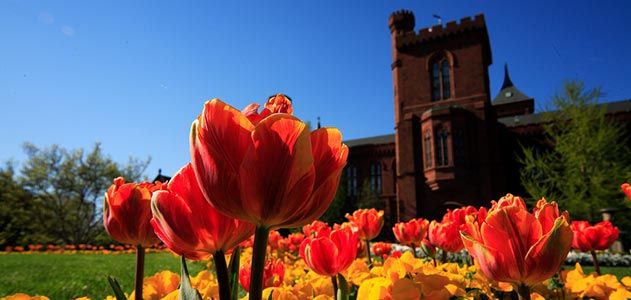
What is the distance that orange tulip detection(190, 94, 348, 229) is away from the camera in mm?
516

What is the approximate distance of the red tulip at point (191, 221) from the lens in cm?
57

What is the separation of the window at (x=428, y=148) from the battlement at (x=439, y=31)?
6.25 meters

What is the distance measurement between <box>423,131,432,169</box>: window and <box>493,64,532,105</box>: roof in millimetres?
20236

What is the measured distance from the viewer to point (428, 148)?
23.2m

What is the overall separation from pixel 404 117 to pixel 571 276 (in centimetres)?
2383

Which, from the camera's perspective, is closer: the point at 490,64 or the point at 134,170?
the point at 490,64

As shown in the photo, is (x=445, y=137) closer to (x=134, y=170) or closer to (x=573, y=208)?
(x=573, y=208)

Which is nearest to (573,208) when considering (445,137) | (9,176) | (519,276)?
(445,137)

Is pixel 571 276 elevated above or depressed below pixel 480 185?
below

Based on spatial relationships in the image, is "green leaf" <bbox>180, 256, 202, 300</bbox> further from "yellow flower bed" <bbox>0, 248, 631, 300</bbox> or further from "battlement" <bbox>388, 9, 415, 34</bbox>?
"battlement" <bbox>388, 9, 415, 34</bbox>

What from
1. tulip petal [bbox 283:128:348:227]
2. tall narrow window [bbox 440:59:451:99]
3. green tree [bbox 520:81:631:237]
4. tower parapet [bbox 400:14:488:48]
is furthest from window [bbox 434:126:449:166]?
tulip petal [bbox 283:128:348:227]

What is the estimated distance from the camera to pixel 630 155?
18.9m

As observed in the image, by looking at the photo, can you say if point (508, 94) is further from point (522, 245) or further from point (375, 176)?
point (522, 245)

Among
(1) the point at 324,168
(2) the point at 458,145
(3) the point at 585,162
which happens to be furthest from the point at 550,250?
(2) the point at 458,145
